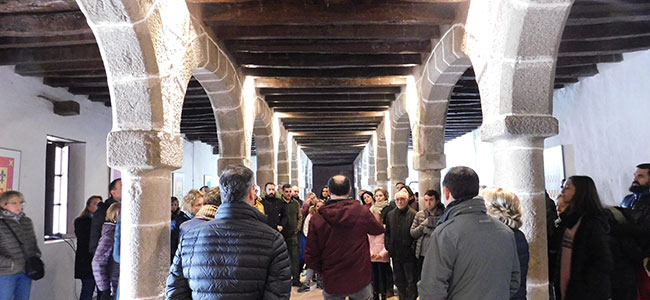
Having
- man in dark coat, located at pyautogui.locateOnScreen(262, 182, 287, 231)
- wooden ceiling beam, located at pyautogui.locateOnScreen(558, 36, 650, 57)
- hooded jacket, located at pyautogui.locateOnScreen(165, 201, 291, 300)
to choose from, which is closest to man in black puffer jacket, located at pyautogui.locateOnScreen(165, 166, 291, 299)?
hooded jacket, located at pyautogui.locateOnScreen(165, 201, 291, 300)

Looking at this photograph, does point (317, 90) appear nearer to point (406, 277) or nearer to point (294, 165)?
point (406, 277)

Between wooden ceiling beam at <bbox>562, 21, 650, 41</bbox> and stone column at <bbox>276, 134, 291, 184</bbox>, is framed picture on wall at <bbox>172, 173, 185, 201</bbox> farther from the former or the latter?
wooden ceiling beam at <bbox>562, 21, 650, 41</bbox>

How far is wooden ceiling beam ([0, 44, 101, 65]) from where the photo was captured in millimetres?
4930

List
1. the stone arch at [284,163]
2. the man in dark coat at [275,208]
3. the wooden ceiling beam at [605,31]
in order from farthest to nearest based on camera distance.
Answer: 1. the stone arch at [284,163]
2. the man in dark coat at [275,208]
3. the wooden ceiling beam at [605,31]

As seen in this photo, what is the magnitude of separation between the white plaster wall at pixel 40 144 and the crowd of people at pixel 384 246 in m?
1.07

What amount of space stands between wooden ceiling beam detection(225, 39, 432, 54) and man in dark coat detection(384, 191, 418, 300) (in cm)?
161

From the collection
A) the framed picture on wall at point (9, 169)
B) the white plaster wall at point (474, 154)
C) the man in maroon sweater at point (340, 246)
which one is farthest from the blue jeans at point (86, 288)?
the white plaster wall at point (474, 154)

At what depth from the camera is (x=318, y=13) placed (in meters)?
4.25

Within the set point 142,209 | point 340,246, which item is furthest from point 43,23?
point 340,246

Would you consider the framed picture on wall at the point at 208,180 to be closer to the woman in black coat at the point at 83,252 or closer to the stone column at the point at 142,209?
Answer: the woman in black coat at the point at 83,252

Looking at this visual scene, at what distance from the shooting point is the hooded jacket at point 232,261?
1.94m

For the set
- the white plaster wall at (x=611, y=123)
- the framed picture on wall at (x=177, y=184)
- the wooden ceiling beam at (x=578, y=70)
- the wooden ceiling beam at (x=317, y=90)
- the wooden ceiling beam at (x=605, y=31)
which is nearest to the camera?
the wooden ceiling beam at (x=605, y=31)

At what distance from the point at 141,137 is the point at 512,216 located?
224 cm

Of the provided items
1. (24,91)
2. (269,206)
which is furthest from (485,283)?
(24,91)
